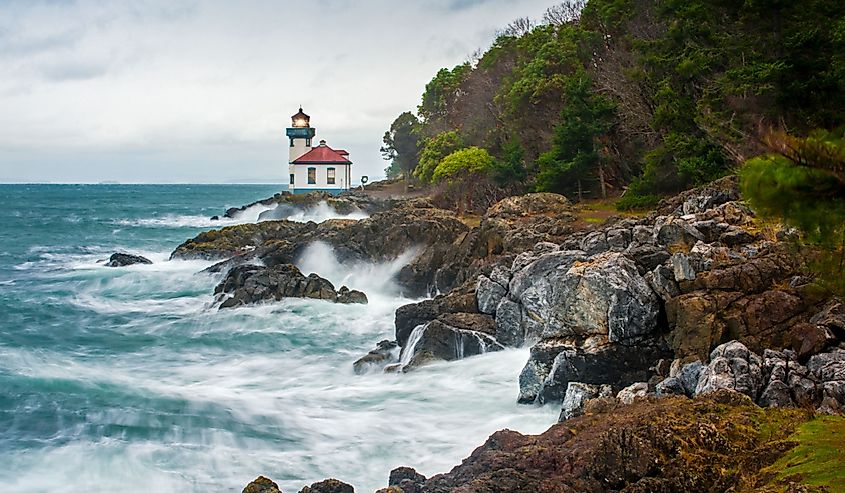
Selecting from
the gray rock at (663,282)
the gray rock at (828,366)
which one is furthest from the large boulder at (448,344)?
the gray rock at (828,366)

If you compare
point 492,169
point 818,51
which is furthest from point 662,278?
point 492,169

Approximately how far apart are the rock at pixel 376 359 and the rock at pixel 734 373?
333 inches

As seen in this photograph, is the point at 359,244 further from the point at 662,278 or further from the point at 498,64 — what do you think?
the point at 498,64

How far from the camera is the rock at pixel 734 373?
8.56 meters

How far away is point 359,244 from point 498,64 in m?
22.3

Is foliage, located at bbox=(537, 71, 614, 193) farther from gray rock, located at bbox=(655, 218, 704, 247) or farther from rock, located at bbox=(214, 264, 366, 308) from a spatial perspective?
gray rock, located at bbox=(655, 218, 704, 247)

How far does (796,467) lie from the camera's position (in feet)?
19.4

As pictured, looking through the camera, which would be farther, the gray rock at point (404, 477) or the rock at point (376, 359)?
the rock at point (376, 359)

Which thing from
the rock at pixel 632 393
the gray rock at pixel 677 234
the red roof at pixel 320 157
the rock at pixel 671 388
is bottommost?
the rock at pixel 632 393

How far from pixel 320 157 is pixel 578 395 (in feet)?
189

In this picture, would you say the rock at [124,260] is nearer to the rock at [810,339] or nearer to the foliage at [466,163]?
the foliage at [466,163]

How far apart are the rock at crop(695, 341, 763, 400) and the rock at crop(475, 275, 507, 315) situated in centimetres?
732

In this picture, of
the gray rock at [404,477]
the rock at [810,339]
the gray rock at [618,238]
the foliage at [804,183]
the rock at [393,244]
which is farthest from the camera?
the rock at [393,244]

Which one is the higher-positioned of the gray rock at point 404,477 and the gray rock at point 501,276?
the gray rock at point 501,276
